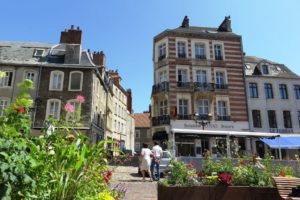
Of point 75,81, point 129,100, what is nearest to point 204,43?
point 75,81

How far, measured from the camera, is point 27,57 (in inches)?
893

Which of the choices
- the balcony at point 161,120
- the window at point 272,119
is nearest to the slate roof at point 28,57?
the balcony at point 161,120

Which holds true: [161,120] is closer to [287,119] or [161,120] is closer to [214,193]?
[287,119]

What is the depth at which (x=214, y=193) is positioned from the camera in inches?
187

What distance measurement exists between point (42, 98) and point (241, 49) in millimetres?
19625

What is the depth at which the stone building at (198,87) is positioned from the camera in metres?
22.2

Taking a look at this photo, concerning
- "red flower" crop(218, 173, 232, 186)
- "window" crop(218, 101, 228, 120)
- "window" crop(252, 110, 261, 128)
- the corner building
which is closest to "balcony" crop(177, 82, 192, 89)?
the corner building

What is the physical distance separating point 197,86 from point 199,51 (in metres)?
3.96

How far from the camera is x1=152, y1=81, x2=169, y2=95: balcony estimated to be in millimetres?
22969

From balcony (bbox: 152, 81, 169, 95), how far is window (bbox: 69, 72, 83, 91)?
708 centimetres

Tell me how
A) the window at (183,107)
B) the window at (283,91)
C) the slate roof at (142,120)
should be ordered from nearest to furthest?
the window at (183,107), the window at (283,91), the slate roof at (142,120)

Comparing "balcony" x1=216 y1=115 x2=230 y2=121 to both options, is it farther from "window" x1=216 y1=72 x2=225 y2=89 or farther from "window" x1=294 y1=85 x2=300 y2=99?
"window" x1=294 y1=85 x2=300 y2=99

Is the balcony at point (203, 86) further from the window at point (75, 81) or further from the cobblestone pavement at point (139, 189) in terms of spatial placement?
the cobblestone pavement at point (139, 189)

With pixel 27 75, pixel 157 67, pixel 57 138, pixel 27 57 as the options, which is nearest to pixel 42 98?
pixel 27 75
